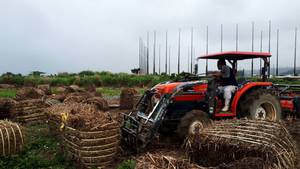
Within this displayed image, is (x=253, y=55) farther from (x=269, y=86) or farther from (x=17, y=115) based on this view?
(x=17, y=115)

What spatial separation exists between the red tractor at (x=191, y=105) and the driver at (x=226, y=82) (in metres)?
0.12

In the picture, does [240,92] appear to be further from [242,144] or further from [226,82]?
[242,144]

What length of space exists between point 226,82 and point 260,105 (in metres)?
1.17

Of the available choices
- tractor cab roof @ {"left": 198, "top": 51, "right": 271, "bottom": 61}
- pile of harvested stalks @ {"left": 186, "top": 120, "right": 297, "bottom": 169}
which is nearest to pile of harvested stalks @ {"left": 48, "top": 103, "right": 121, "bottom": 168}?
pile of harvested stalks @ {"left": 186, "top": 120, "right": 297, "bottom": 169}

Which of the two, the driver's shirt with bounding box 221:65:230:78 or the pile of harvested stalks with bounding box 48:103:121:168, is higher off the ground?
the driver's shirt with bounding box 221:65:230:78

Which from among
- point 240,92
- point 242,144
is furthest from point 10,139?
point 240,92

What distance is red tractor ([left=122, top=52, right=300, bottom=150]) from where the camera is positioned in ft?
22.8

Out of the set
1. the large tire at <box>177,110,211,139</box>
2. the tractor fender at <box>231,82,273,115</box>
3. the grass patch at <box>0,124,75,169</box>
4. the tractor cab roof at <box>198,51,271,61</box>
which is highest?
the tractor cab roof at <box>198,51,271,61</box>

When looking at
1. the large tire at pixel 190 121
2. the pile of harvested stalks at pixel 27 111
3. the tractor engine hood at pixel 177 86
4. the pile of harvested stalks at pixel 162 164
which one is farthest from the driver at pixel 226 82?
the pile of harvested stalks at pixel 27 111

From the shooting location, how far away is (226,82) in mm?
8539

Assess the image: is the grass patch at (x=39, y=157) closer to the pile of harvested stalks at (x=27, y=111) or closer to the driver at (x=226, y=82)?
the pile of harvested stalks at (x=27, y=111)

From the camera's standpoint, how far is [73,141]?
6.03 m

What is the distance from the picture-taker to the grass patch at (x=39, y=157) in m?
6.19

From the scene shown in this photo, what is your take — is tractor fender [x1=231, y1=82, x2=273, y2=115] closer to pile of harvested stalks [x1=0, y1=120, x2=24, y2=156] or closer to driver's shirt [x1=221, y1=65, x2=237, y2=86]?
driver's shirt [x1=221, y1=65, x2=237, y2=86]
